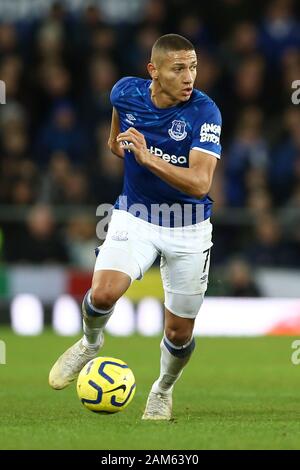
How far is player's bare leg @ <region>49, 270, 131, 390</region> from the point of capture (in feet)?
25.5

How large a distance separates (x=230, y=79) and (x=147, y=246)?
997cm

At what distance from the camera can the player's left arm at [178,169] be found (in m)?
7.70

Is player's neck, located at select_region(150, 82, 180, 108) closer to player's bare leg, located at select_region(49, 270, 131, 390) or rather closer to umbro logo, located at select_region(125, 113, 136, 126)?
umbro logo, located at select_region(125, 113, 136, 126)

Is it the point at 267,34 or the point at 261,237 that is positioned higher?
the point at 267,34

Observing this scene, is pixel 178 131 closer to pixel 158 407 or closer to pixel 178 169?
pixel 178 169

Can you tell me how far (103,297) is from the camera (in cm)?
778

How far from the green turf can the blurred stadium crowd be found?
1.95 m

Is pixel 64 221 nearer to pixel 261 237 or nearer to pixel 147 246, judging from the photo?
pixel 261 237

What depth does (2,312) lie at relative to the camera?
1606 centimetres

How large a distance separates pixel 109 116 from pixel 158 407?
9.63m

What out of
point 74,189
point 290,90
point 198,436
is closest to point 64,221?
point 74,189

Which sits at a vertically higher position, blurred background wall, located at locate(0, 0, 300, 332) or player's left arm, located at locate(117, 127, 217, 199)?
player's left arm, located at locate(117, 127, 217, 199)

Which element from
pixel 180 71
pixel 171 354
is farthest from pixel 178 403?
pixel 180 71

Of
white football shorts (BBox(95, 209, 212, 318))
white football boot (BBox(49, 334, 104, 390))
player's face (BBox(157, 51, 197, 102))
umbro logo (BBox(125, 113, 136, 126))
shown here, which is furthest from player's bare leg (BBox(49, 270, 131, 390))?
player's face (BBox(157, 51, 197, 102))
